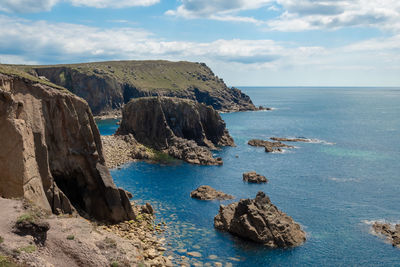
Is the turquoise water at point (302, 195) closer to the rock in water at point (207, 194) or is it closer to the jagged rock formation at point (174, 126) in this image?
the rock in water at point (207, 194)

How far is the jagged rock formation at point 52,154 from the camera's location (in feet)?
109

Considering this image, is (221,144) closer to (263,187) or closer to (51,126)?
(263,187)

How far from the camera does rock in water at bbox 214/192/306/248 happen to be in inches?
1799

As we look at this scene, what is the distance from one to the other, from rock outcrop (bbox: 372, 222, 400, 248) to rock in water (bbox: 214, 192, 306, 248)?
37.5ft

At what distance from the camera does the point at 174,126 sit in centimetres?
11469

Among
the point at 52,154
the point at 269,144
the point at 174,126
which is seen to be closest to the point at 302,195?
the point at 52,154

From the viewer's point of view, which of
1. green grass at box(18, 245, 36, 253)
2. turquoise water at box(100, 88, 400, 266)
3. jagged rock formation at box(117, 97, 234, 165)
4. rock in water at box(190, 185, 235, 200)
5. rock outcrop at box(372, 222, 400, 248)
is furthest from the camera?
jagged rock formation at box(117, 97, 234, 165)

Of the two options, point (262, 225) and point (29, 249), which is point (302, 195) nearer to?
point (262, 225)

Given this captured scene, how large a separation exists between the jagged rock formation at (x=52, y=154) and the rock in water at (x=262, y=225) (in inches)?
546

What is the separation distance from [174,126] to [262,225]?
71.4 meters

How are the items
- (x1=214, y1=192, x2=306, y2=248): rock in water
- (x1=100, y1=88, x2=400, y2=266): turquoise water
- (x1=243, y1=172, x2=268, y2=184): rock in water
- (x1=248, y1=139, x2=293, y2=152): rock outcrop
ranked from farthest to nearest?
(x1=248, y1=139, x2=293, y2=152): rock outcrop
(x1=243, y1=172, x2=268, y2=184): rock in water
(x1=214, y1=192, x2=306, y2=248): rock in water
(x1=100, y1=88, x2=400, y2=266): turquoise water

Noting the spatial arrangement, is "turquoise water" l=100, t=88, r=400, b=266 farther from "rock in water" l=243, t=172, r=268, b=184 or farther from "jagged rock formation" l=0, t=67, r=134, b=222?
"jagged rock formation" l=0, t=67, r=134, b=222

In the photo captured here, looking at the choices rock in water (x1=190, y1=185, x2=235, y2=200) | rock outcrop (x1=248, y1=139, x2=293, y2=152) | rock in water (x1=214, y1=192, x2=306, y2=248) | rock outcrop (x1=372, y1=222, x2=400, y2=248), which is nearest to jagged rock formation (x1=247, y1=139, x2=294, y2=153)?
rock outcrop (x1=248, y1=139, x2=293, y2=152)

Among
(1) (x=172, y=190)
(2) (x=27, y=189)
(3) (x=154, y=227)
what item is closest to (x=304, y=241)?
(3) (x=154, y=227)
